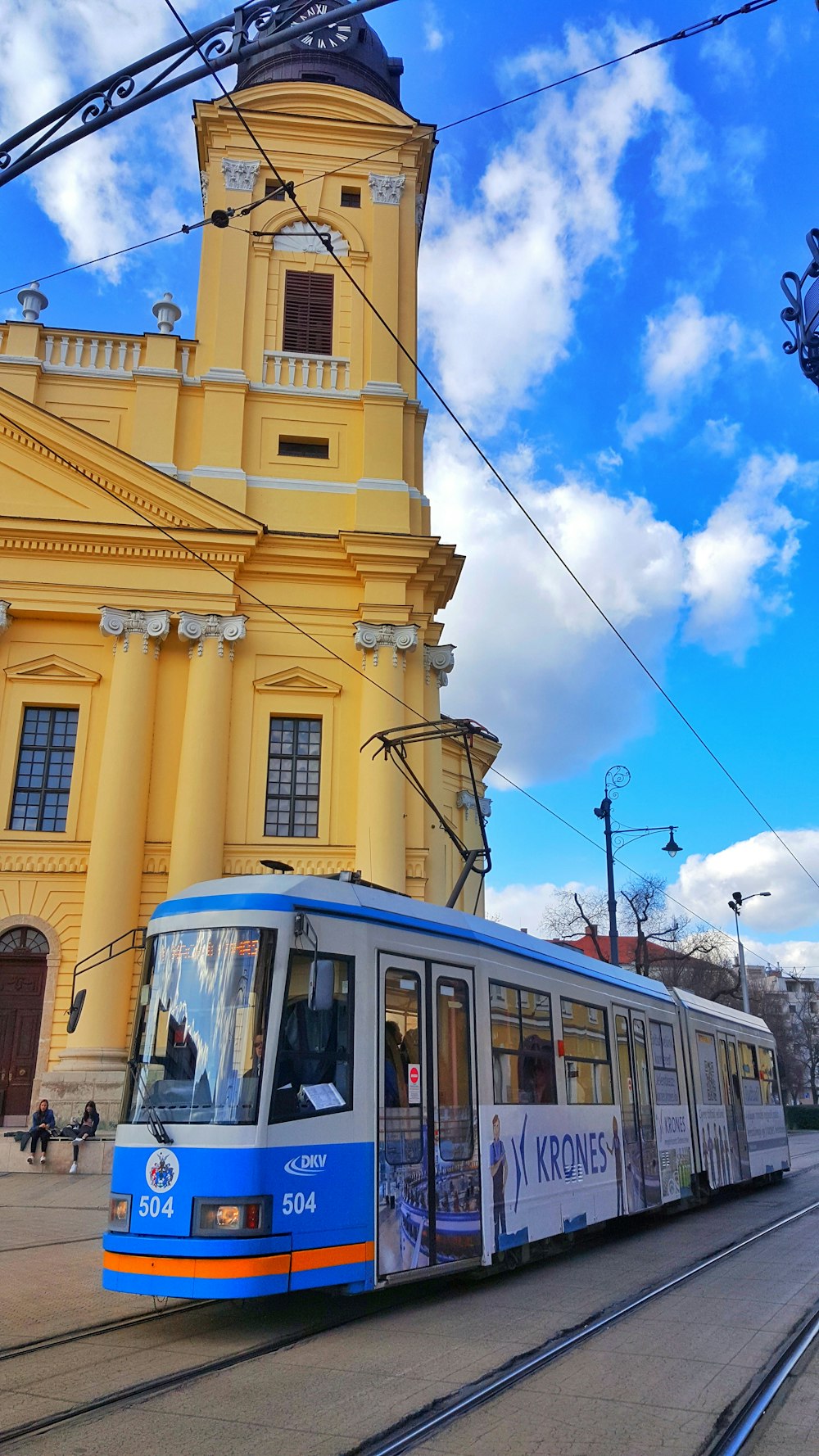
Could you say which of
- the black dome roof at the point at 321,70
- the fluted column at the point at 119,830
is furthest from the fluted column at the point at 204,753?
the black dome roof at the point at 321,70

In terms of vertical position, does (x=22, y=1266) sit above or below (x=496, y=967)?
below

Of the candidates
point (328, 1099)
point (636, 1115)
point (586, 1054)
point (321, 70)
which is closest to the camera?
point (328, 1099)

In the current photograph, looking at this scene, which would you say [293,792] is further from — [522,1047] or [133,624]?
[522,1047]

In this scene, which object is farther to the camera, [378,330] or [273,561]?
[378,330]

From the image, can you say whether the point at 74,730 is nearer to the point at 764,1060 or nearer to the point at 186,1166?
the point at 764,1060

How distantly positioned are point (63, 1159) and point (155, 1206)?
527 inches

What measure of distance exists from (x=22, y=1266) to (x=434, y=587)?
1838cm

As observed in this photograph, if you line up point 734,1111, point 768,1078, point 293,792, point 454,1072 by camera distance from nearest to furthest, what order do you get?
point 454,1072 → point 734,1111 → point 768,1078 → point 293,792

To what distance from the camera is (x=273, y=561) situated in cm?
2578

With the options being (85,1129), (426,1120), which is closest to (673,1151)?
(426,1120)

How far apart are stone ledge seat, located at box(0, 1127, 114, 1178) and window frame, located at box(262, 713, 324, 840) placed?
7107 millimetres

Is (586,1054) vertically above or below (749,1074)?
below

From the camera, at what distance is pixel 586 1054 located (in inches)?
490

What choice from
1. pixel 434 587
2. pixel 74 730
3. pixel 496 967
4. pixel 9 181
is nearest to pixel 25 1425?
pixel 496 967
